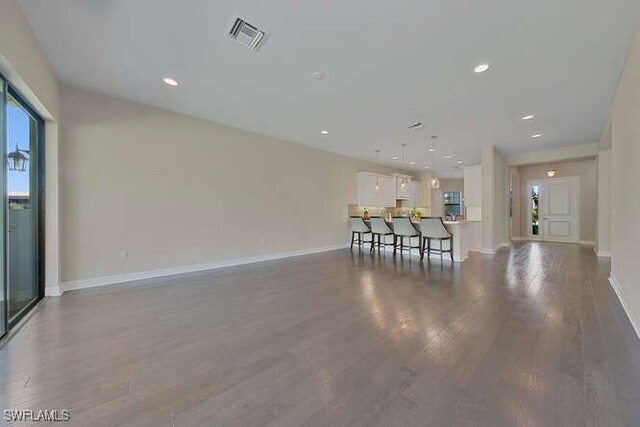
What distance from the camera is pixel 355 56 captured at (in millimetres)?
2824

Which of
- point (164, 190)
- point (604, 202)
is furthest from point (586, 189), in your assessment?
point (164, 190)

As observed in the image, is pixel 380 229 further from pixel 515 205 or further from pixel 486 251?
pixel 515 205

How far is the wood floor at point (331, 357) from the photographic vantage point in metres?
1.42

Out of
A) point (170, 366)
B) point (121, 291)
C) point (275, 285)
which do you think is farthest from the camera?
point (275, 285)

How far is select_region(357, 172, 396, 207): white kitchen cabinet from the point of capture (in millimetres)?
8156

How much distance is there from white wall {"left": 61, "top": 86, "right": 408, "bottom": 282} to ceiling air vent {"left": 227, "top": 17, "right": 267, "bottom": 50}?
8.74ft

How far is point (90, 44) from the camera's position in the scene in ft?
8.77

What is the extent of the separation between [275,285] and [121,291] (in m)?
2.11

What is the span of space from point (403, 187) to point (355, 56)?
7.23m

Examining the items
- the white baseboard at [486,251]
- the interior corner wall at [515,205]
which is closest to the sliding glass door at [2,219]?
the white baseboard at [486,251]

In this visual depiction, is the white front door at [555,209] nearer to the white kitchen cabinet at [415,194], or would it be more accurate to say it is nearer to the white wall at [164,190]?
the white kitchen cabinet at [415,194]

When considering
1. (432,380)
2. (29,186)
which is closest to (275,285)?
(432,380)

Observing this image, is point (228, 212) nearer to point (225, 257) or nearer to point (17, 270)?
point (225, 257)

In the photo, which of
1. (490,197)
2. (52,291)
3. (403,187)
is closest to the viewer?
(52,291)
